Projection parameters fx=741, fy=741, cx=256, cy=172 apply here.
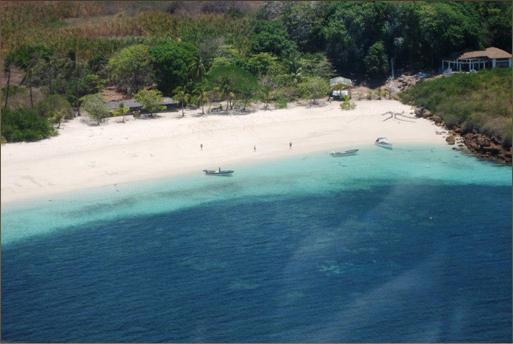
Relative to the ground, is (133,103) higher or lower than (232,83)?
lower

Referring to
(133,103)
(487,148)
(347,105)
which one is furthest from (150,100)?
(487,148)

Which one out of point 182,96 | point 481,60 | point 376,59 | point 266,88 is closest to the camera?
point 182,96

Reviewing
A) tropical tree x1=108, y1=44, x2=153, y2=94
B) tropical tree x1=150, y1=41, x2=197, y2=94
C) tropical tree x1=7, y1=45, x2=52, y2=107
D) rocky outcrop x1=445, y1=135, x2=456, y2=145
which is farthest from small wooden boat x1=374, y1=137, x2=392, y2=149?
tropical tree x1=7, y1=45, x2=52, y2=107

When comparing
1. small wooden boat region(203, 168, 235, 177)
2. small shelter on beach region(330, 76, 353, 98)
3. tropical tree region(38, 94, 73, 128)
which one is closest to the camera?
small wooden boat region(203, 168, 235, 177)

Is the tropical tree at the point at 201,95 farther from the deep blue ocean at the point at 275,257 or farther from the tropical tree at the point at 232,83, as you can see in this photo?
the deep blue ocean at the point at 275,257

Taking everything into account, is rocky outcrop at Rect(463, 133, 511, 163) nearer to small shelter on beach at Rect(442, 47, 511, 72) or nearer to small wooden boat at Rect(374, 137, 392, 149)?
small wooden boat at Rect(374, 137, 392, 149)

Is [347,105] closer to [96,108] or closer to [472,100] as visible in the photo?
[472,100]

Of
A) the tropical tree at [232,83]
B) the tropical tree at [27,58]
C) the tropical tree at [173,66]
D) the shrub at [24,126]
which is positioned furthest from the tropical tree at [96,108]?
the tropical tree at [232,83]
